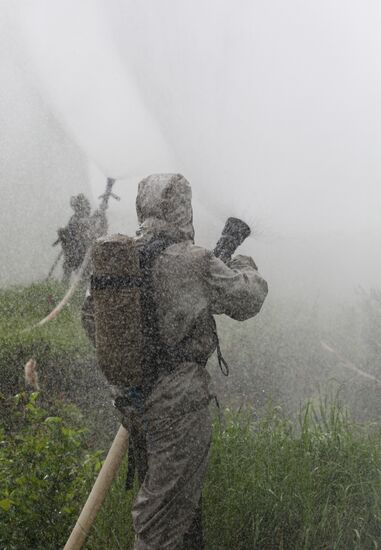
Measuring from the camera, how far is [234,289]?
2672mm

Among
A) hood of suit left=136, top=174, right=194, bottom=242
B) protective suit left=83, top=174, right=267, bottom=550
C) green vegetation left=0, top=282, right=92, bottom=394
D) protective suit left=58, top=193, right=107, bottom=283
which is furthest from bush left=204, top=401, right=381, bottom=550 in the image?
protective suit left=58, top=193, right=107, bottom=283

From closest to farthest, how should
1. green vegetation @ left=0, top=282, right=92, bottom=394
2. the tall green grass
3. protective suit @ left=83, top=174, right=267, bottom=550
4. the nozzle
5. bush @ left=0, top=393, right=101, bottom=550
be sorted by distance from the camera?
protective suit @ left=83, top=174, right=267, bottom=550 < the nozzle < the tall green grass < bush @ left=0, top=393, right=101, bottom=550 < green vegetation @ left=0, top=282, right=92, bottom=394

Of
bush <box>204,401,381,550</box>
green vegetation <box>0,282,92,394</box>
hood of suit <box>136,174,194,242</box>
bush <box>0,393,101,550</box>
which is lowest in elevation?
green vegetation <box>0,282,92,394</box>

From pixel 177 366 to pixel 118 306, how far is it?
14.6 inches

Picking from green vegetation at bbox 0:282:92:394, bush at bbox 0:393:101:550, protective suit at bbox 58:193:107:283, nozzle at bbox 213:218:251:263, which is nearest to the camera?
nozzle at bbox 213:218:251:263

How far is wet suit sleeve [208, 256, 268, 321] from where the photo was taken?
2.68 metres

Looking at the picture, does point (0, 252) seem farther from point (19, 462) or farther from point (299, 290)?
point (19, 462)

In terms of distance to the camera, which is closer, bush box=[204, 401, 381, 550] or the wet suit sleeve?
the wet suit sleeve

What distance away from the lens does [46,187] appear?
24844 mm

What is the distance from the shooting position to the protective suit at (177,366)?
8.70ft

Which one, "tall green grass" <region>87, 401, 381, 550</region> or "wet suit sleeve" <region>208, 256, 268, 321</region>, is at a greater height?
"wet suit sleeve" <region>208, 256, 268, 321</region>

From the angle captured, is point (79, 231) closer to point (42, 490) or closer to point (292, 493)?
point (42, 490)

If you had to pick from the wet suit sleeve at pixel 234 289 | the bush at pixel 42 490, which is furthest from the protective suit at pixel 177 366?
the bush at pixel 42 490

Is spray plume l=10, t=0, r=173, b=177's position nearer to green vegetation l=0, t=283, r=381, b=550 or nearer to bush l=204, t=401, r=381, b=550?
green vegetation l=0, t=283, r=381, b=550
